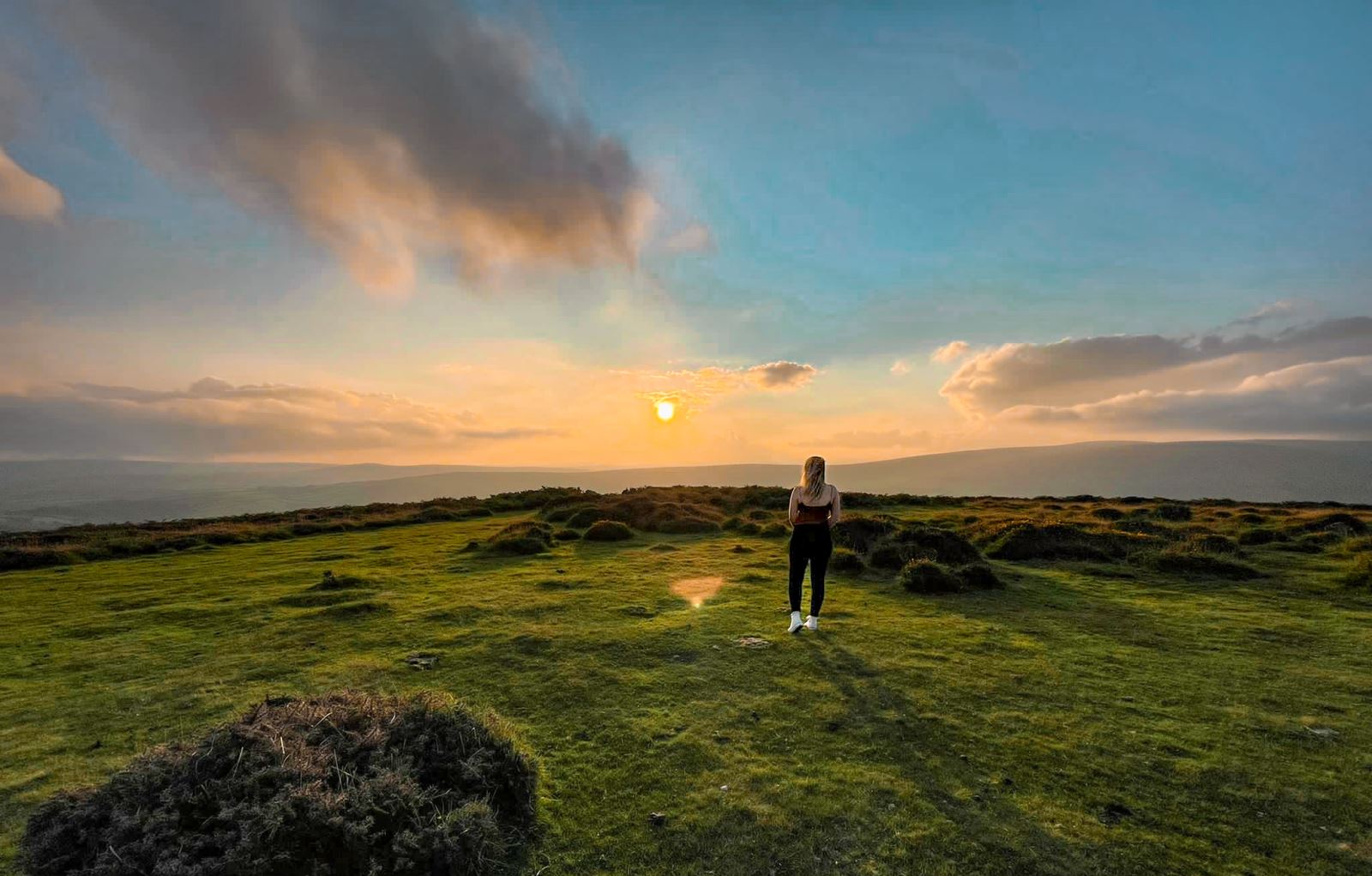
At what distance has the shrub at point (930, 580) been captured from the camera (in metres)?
12.3

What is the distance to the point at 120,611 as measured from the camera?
11.6 metres

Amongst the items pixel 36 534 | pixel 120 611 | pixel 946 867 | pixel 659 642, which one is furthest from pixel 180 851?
pixel 36 534

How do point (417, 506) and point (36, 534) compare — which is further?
point (417, 506)

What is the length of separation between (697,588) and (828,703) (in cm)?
643

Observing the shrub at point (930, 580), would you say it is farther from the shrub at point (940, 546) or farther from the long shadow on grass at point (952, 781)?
the long shadow on grass at point (952, 781)

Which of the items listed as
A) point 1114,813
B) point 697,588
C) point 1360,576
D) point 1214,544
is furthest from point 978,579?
point 1214,544

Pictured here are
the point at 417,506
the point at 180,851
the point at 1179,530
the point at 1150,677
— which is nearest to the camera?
the point at 180,851

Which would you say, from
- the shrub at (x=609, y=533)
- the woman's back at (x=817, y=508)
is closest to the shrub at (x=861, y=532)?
the shrub at (x=609, y=533)

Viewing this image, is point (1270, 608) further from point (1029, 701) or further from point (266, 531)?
point (266, 531)

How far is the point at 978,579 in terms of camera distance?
12.7 meters

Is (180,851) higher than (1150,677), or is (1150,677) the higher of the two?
(180,851)

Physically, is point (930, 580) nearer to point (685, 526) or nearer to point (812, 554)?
point (812, 554)

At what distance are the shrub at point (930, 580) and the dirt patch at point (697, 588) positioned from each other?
4244 mm

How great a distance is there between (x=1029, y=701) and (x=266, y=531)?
3093cm
